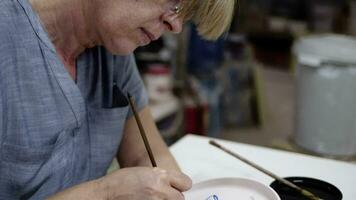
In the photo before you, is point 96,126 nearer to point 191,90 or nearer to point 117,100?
point 117,100

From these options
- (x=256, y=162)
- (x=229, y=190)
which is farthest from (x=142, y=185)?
(x=256, y=162)

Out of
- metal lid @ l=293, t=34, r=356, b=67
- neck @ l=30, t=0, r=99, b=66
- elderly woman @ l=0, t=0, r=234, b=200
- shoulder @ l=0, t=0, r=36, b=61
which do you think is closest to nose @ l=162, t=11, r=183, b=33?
elderly woman @ l=0, t=0, r=234, b=200

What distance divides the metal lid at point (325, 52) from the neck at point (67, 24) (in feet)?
3.71

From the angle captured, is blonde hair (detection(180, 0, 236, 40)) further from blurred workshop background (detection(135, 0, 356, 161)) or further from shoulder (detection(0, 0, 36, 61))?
shoulder (detection(0, 0, 36, 61))

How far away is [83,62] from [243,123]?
2191 millimetres

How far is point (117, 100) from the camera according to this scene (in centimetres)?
116

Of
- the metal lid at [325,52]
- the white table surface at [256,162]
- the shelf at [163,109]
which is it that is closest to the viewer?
the white table surface at [256,162]

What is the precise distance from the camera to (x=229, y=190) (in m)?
1.05

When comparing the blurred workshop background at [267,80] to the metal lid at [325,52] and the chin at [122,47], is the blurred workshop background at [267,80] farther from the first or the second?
the chin at [122,47]

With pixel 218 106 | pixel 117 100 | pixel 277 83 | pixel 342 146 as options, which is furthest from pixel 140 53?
pixel 277 83

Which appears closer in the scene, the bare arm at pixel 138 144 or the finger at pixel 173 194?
the finger at pixel 173 194

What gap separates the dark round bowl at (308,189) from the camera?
1.03 metres

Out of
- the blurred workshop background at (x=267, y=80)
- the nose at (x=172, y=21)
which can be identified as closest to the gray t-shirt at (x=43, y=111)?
the nose at (x=172, y=21)

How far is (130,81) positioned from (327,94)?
1012 millimetres
